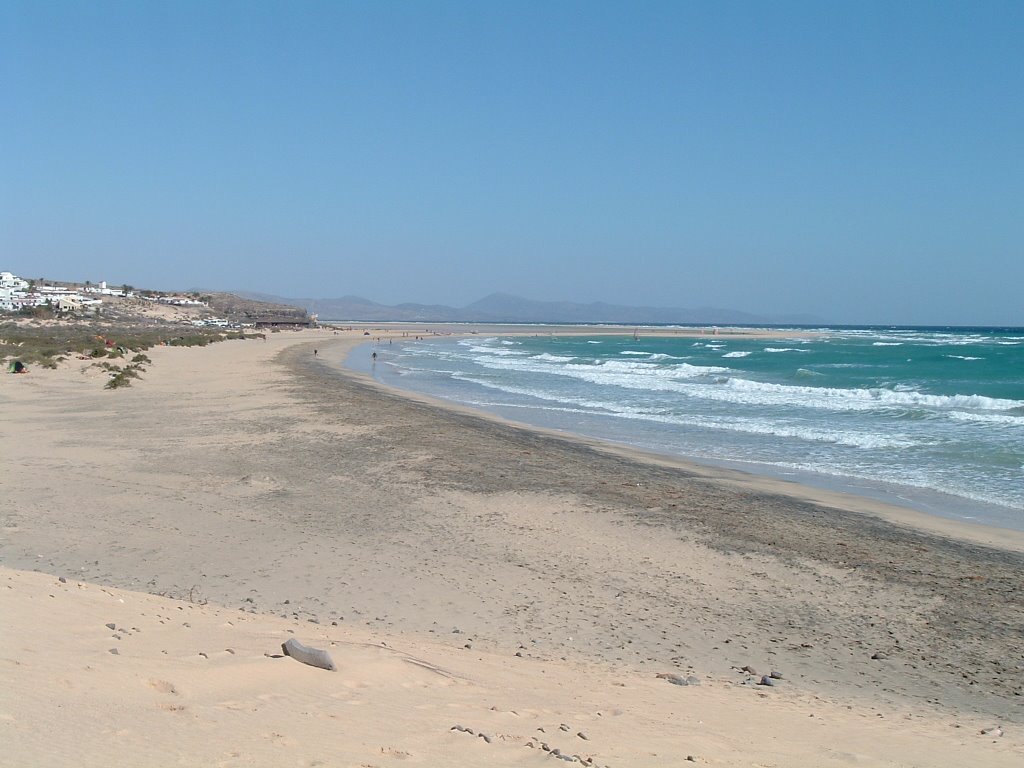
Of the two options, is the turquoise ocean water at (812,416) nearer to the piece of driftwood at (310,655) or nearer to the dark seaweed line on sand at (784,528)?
the dark seaweed line on sand at (784,528)

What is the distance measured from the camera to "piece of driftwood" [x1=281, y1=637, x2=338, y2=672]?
4.82m

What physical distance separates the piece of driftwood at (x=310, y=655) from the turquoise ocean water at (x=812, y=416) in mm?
9846

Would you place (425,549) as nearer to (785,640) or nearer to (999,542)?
(785,640)

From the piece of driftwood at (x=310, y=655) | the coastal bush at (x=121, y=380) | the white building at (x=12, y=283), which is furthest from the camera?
the white building at (x=12, y=283)

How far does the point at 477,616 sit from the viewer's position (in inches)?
263

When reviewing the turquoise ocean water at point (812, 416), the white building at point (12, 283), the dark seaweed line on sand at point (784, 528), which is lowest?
the dark seaweed line on sand at point (784, 528)

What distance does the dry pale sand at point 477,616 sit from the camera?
4.07 metres

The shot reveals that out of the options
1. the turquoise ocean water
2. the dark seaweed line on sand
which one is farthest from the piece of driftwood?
the turquoise ocean water

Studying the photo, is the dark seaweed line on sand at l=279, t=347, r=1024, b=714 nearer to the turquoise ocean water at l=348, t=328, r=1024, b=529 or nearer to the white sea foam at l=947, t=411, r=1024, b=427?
the turquoise ocean water at l=348, t=328, r=1024, b=529

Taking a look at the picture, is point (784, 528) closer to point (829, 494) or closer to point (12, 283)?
point (829, 494)

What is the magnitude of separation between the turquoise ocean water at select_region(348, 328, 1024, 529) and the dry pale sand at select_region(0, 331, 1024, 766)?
2.41m

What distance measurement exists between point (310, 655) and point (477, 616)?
2.06 m

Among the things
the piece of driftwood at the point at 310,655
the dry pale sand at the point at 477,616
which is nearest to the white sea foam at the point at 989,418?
the dry pale sand at the point at 477,616

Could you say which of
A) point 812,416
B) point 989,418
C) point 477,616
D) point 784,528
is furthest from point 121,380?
point 989,418
